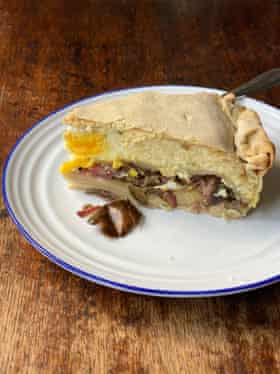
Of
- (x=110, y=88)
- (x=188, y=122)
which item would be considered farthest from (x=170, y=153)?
(x=110, y=88)

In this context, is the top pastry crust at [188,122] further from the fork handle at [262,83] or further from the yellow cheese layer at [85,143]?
the fork handle at [262,83]

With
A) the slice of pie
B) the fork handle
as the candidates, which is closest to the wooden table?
the fork handle

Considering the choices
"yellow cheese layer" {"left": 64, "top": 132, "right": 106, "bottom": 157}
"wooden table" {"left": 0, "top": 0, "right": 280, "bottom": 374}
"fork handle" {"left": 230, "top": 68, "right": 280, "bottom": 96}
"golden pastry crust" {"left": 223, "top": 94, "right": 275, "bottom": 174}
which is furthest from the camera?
"fork handle" {"left": 230, "top": 68, "right": 280, "bottom": 96}

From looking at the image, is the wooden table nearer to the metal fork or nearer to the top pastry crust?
the metal fork

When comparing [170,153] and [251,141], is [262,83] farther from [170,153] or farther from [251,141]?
[170,153]

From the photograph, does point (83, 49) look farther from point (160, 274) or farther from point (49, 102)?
point (160, 274)

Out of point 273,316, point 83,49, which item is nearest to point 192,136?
point 273,316
